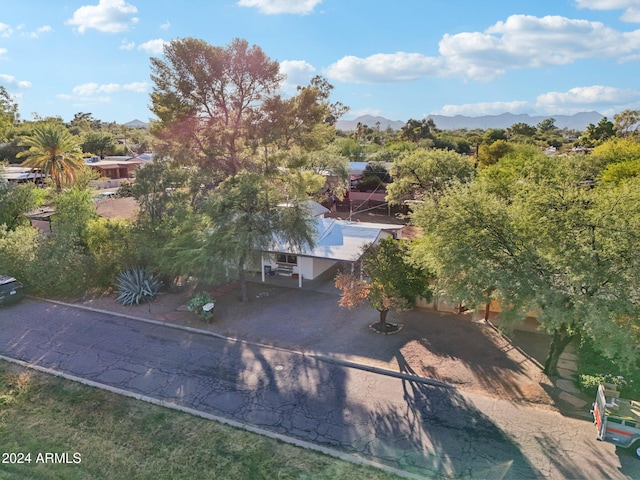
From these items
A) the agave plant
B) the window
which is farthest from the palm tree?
the window

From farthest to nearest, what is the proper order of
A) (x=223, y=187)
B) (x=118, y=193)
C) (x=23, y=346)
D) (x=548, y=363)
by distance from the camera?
(x=118, y=193) → (x=223, y=187) → (x=23, y=346) → (x=548, y=363)

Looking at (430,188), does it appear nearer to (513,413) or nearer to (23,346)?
(513,413)

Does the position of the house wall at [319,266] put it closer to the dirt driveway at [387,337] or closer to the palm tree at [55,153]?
the dirt driveway at [387,337]

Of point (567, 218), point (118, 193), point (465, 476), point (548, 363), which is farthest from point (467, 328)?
point (118, 193)

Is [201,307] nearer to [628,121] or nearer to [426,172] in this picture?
[426,172]

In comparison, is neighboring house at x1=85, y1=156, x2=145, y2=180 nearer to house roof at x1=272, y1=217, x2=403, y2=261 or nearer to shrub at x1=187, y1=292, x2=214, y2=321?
house roof at x1=272, y1=217, x2=403, y2=261

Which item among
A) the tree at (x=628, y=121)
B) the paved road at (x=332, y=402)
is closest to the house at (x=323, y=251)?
the paved road at (x=332, y=402)
